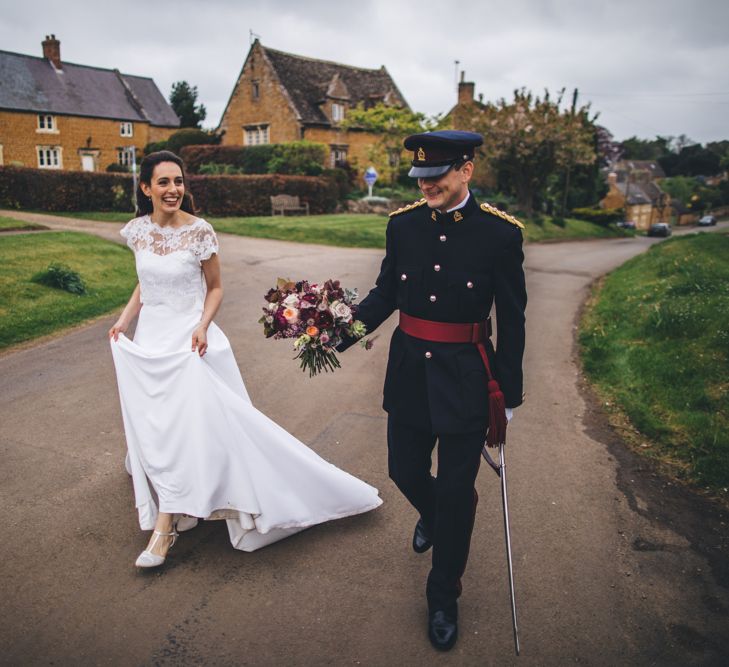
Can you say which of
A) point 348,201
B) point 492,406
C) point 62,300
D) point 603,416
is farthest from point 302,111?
point 492,406

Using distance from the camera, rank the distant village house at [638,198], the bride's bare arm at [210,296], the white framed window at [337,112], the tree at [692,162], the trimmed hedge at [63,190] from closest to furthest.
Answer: the bride's bare arm at [210,296] < the trimmed hedge at [63,190] < the white framed window at [337,112] < the distant village house at [638,198] < the tree at [692,162]

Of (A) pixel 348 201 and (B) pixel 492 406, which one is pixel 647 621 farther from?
(A) pixel 348 201

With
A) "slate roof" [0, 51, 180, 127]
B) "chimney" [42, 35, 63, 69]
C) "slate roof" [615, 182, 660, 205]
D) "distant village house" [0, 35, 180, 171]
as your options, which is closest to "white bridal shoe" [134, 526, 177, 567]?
"distant village house" [0, 35, 180, 171]

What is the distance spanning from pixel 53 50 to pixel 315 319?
1859 inches

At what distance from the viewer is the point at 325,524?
405 cm

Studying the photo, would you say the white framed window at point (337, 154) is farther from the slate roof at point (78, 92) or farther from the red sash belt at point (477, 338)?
the red sash belt at point (477, 338)

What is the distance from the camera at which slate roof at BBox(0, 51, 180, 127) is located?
38550 mm

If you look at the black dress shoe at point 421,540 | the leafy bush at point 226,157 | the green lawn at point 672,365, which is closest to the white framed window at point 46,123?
the leafy bush at point 226,157

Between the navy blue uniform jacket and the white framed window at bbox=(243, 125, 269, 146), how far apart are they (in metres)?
39.4

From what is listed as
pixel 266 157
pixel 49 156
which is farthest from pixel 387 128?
pixel 49 156

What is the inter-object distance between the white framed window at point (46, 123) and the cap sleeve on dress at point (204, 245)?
140 ft

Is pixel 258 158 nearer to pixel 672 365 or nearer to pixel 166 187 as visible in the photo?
pixel 672 365

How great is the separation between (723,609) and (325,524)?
7.83 feet

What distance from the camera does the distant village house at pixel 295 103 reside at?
38812 millimetres
